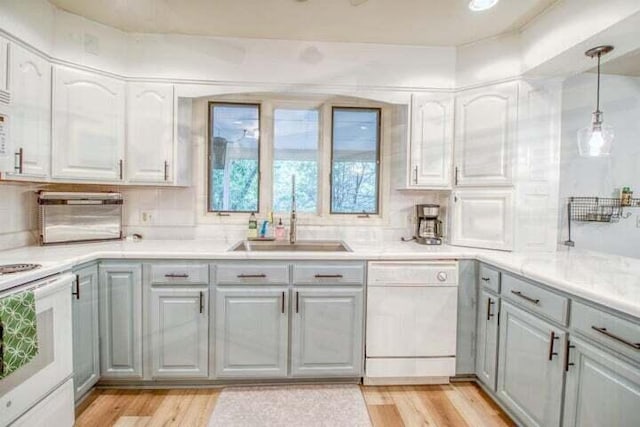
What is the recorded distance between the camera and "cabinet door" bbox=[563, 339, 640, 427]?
122 cm

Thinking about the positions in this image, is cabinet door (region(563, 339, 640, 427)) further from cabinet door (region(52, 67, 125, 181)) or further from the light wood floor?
cabinet door (region(52, 67, 125, 181))

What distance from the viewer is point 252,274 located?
2178 millimetres

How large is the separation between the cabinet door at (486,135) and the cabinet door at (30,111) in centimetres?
274

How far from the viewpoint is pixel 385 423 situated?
1925 millimetres

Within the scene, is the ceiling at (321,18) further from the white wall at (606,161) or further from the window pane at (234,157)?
the white wall at (606,161)

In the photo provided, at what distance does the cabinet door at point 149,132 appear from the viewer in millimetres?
2449

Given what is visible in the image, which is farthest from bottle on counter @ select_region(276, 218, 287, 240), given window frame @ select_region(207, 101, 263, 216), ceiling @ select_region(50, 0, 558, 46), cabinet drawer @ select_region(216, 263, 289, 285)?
ceiling @ select_region(50, 0, 558, 46)

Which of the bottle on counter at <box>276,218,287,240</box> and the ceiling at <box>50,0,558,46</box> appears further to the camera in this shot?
the bottle on counter at <box>276,218,287,240</box>

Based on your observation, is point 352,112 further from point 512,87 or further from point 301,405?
point 301,405

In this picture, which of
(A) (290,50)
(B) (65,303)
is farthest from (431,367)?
(A) (290,50)

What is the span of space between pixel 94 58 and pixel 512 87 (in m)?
2.80

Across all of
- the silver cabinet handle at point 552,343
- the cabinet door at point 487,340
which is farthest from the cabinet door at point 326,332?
the silver cabinet handle at point 552,343

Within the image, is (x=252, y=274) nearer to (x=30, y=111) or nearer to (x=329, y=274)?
(x=329, y=274)

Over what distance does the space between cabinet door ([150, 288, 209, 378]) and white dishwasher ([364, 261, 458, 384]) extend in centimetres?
105
